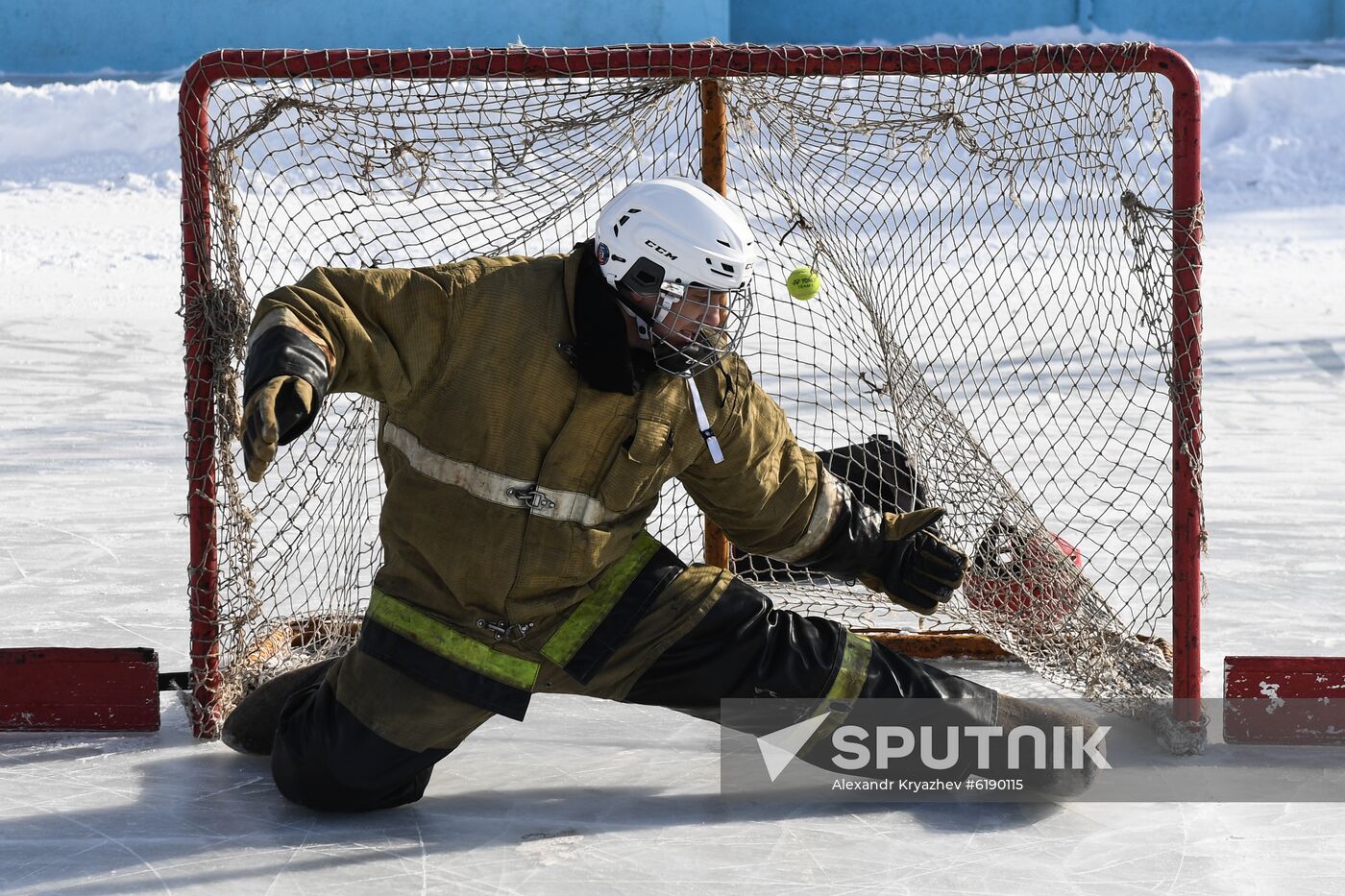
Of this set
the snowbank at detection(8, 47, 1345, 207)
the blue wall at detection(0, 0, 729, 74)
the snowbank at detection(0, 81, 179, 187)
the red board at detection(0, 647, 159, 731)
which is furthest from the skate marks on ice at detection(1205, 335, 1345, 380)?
the blue wall at detection(0, 0, 729, 74)

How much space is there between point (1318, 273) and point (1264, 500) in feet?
14.1

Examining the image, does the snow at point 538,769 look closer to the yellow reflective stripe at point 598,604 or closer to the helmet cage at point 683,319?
the yellow reflective stripe at point 598,604

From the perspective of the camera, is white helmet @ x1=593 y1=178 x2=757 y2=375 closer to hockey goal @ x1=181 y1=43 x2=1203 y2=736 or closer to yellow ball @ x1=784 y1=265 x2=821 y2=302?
yellow ball @ x1=784 y1=265 x2=821 y2=302

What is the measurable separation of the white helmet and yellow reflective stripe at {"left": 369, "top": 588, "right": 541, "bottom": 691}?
0.58 metres

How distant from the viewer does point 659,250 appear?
8.48 feet

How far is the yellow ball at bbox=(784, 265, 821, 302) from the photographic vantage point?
2.77 meters

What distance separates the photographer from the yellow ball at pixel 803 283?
109 inches

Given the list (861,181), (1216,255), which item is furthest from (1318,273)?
(861,181)

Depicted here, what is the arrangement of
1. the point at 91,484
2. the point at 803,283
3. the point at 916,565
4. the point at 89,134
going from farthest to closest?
the point at 89,134, the point at 91,484, the point at 916,565, the point at 803,283

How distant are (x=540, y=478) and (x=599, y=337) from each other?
0.85 ft

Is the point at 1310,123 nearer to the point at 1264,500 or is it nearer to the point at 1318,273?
the point at 1318,273

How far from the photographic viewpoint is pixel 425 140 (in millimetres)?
3209

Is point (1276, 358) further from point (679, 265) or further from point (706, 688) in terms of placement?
point (679, 265)

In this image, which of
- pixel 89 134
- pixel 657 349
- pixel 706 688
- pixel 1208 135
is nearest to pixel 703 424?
pixel 657 349
